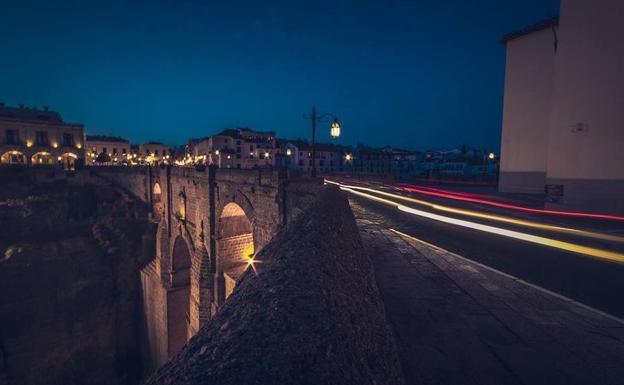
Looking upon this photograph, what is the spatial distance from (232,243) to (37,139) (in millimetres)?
52852

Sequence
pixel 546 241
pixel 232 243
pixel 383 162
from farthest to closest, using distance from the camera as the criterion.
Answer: pixel 383 162 < pixel 232 243 < pixel 546 241

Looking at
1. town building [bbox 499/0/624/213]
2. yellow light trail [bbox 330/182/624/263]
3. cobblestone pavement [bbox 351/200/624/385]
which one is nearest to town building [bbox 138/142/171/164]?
yellow light trail [bbox 330/182/624/263]

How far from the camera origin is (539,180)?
1998 cm

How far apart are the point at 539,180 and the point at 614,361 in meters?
21.5

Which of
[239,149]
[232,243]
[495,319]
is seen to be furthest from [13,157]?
[495,319]

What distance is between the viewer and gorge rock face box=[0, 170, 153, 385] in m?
22.3

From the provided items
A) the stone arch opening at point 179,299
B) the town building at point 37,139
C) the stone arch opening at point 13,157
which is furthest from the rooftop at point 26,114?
the stone arch opening at point 179,299

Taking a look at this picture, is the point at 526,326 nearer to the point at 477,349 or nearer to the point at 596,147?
the point at 477,349

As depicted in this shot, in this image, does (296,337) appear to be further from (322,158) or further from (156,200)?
(322,158)

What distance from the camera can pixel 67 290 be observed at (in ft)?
83.5

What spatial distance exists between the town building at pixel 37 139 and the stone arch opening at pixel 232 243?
43.2 metres

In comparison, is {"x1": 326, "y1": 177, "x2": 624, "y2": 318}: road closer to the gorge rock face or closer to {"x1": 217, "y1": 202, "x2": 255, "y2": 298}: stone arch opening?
{"x1": 217, "y1": 202, "x2": 255, "y2": 298}: stone arch opening

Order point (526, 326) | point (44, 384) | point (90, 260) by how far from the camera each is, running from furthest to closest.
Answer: point (90, 260), point (44, 384), point (526, 326)

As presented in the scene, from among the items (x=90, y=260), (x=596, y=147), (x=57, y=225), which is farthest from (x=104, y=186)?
(x=596, y=147)
